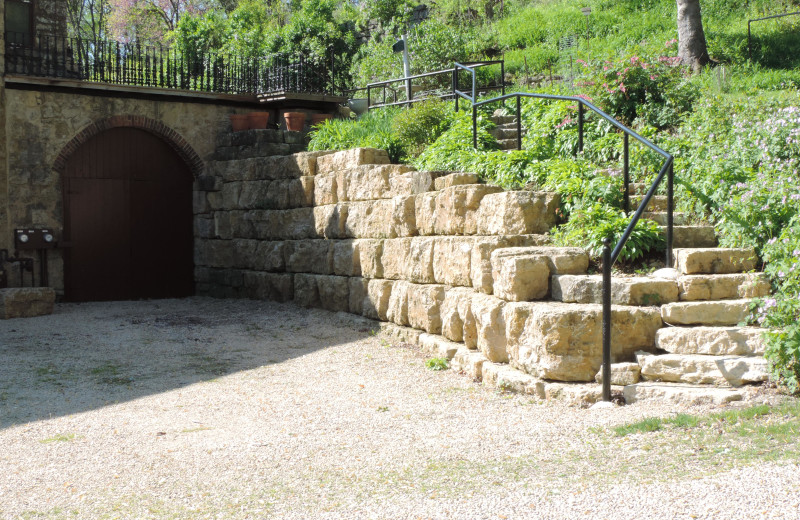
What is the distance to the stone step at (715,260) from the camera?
602cm

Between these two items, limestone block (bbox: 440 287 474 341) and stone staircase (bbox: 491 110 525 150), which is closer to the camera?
limestone block (bbox: 440 287 474 341)

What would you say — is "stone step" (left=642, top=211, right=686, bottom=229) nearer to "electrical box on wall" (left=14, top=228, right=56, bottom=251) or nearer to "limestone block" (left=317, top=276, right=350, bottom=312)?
"limestone block" (left=317, top=276, right=350, bottom=312)

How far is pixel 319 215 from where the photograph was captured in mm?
10664

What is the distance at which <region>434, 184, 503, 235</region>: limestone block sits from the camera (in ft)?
25.1

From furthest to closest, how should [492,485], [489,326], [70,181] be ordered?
1. [70,181]
2. [489,326]
3. [492,485]

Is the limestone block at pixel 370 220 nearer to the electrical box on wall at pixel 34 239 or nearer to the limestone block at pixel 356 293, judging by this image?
the limestone block at pixel 356 293

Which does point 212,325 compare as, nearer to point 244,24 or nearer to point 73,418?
point 73,418

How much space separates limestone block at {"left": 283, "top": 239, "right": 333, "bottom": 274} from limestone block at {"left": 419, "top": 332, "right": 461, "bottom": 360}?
2.64 metres

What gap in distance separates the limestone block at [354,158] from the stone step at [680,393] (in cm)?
540

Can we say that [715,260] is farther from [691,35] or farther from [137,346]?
[691,35]

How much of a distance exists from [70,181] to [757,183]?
998cm

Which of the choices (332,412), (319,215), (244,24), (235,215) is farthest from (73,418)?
(244,24)

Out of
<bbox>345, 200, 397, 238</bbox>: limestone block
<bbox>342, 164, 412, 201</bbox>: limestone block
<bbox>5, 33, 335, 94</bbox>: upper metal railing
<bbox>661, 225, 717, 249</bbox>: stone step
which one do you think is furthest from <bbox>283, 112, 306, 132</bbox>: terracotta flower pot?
<bbox>661, 225, 717, 249</bbox>: stone step

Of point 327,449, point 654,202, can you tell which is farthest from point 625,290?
point 327,449
